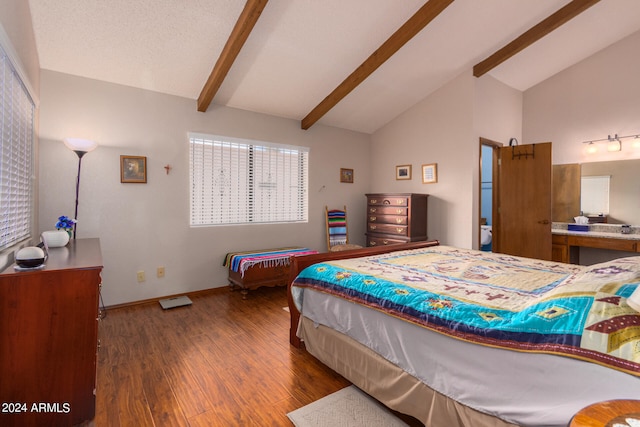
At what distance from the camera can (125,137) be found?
11.1 ft

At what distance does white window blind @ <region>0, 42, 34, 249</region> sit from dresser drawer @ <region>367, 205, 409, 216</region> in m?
4.10

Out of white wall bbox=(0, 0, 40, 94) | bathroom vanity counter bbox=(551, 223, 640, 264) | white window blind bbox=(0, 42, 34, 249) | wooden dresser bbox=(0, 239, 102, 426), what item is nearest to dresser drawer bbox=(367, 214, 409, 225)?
bathroom vanity counter bbox=(551, 223, 640, 264)

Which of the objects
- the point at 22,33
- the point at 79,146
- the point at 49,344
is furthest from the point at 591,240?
the point at 22,33

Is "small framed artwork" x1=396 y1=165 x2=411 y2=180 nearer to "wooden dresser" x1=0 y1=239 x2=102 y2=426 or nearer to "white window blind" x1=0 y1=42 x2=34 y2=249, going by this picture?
"wooden dresser" x1=0 y1=239 x2=102 y2=426

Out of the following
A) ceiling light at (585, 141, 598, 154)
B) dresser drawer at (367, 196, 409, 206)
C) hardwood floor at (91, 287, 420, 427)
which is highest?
ceiling light at (585, 141, 598, 154)

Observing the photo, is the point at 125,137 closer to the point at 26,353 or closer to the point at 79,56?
the point at 79,56

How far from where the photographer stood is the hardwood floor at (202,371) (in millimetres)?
1710

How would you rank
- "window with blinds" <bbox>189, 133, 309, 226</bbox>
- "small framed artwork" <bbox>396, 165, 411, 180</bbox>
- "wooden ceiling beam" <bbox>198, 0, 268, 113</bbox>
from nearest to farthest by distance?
"wooden ceiling beam" <bbox>198, 0, 268, 113</bbox> → "window with blinds" <bbox>189, 133, 309, 226</bbox> → "small framed artwork" <bbox>396, 165, 411, 180</bbox>

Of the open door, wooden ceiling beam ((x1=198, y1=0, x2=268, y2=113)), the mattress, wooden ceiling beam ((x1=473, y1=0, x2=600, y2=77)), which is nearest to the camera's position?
the mattress

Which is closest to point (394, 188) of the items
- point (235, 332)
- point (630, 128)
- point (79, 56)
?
point (630, 128)

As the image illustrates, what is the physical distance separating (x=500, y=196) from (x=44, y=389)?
16.9ft

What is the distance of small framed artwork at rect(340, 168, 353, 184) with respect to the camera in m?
5.17

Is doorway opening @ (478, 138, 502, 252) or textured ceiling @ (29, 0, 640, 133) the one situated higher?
textured ceiling @ (29, 0, 640, 133)

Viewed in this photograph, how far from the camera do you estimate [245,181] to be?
4273 millimetres
